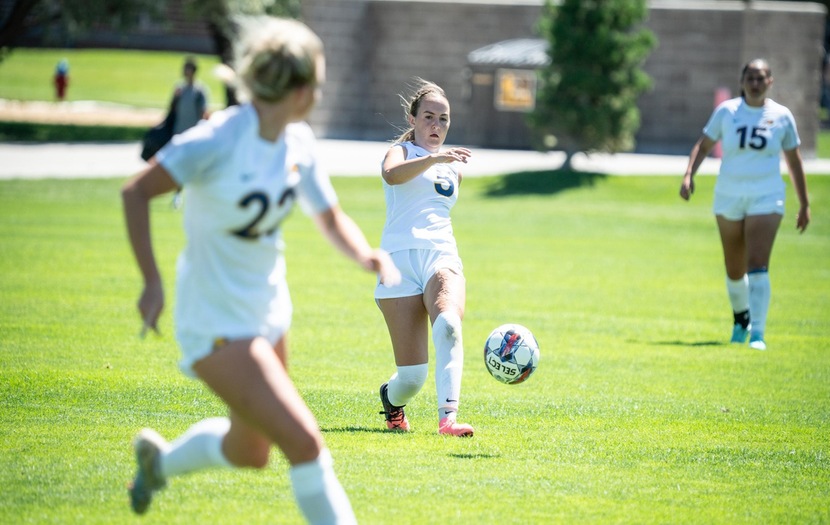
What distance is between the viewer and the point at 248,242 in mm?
4539

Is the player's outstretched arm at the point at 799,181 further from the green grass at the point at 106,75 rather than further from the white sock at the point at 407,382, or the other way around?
the green grass at the point at 106,75

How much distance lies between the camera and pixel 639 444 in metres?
7.22

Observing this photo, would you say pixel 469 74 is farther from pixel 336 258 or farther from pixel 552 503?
pixel 552 503

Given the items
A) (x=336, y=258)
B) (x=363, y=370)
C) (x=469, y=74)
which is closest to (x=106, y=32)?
(x=469, y=74)

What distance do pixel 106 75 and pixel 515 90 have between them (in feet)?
124

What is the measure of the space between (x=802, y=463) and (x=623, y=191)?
72.5ft

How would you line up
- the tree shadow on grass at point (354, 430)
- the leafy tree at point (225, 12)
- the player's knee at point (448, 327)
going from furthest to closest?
the leafy tree at point (225, 12)
the tree shadow on grass at point (354, 430)
the player's knee at point (448, 327)

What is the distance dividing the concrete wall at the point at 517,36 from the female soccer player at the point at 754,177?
25486 millimetres

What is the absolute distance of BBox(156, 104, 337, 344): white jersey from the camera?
14.5 feet

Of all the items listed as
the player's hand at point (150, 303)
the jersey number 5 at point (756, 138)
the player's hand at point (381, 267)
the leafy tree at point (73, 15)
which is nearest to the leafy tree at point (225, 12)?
the leafy tree at point (73, 15)

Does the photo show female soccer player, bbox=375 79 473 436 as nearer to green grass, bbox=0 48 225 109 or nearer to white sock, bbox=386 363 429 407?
white sock, bbox=386 363 429 407


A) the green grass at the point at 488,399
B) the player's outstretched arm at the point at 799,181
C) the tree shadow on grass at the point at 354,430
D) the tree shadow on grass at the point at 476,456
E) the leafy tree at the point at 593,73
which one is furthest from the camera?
the leafy tree at the point at 593,73

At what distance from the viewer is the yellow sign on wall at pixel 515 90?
1396 inches

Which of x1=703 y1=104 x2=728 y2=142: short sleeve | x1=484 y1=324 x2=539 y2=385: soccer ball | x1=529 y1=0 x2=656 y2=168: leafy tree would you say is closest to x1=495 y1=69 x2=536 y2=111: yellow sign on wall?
x1=529 y1=0 x2=656 y2=168: leafy tree
